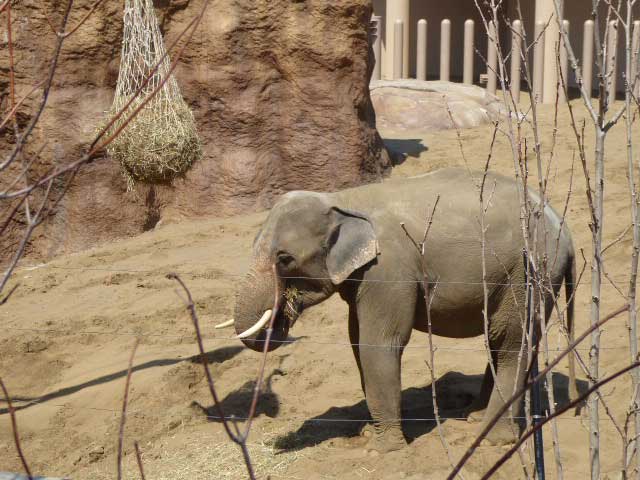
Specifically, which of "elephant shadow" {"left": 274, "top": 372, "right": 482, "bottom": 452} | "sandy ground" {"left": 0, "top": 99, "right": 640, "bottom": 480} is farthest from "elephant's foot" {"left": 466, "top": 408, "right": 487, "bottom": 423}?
"elephant shadow" {"left": 274, "top": 372, "right": 482, "bottom": 452}

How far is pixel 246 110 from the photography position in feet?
31.6

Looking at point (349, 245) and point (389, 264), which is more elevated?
point (349, 245)

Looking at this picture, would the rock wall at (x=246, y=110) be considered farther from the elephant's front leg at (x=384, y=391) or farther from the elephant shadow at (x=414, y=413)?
the elephant's front leg at (x=384, y=391)

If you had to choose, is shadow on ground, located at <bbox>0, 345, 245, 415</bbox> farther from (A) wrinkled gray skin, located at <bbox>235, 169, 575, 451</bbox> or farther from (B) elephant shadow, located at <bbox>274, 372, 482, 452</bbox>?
(A) wrinkled gray skin, located at <bbox>235, 169, 575, 451</bbox>

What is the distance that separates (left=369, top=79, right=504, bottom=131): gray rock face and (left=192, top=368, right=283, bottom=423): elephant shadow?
654 cm

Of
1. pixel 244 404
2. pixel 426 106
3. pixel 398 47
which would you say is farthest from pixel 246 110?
pixel 398 47

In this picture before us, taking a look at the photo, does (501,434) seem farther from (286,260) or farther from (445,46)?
(445,46)

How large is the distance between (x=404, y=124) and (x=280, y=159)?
9.80ft

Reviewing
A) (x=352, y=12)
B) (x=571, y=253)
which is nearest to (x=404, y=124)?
(x=352, y=12)

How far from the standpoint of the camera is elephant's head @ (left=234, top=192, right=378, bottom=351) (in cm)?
484

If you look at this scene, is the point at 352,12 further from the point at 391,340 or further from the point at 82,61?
the point at 391,340

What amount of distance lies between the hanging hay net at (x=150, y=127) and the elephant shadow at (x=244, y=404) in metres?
2.32

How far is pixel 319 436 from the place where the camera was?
5.36 m

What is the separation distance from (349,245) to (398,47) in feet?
35.3
